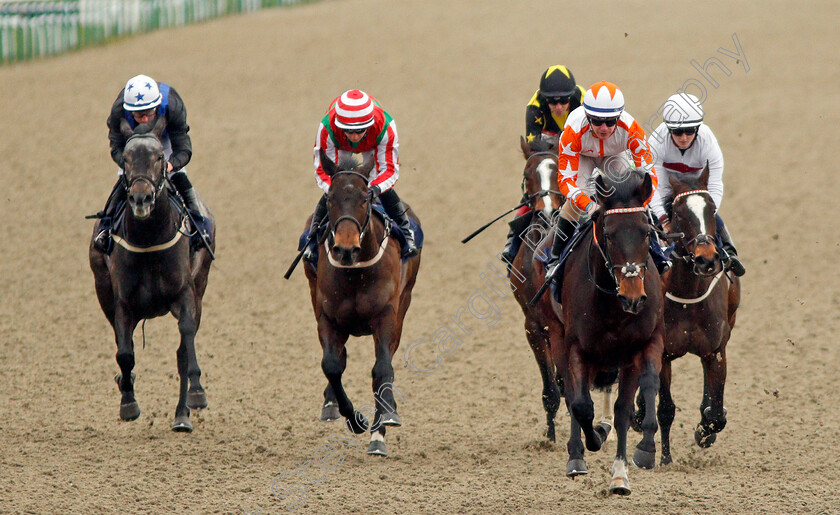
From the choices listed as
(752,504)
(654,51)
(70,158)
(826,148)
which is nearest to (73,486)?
(752,504)

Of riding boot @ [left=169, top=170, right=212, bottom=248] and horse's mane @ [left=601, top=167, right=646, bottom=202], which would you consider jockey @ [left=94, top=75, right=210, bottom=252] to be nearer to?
riding boot @ [left=169, top=170, right=212, bottom=248]

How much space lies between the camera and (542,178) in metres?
8.73

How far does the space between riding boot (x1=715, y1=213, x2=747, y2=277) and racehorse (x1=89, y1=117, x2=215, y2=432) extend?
4.07 m

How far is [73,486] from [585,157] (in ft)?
13.7

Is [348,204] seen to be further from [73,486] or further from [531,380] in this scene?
[531,380]

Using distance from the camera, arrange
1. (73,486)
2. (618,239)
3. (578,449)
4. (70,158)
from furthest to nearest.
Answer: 1. (70,158)
2. (73,486)
3. (578,449)
4. (618,239)

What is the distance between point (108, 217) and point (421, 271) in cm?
625

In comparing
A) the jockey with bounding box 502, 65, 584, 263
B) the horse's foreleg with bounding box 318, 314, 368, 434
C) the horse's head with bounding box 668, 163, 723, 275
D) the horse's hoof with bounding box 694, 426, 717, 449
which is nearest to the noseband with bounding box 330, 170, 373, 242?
the horse's foreleg with bounding box 318, 314, 368, 434

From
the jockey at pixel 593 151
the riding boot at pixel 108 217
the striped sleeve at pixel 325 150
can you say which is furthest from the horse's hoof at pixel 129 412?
the jockey at pixel 593 151

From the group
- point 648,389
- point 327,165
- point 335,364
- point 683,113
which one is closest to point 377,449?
point 335,364

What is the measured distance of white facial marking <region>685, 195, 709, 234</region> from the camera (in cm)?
737

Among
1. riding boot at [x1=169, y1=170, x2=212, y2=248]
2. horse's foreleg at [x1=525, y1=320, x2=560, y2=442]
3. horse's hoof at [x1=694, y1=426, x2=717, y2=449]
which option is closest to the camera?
horse's hoof at [x1=694, y1=426, x2=717, y2=449]

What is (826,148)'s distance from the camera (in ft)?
56.9

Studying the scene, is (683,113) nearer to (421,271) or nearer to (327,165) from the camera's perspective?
(327,165)
